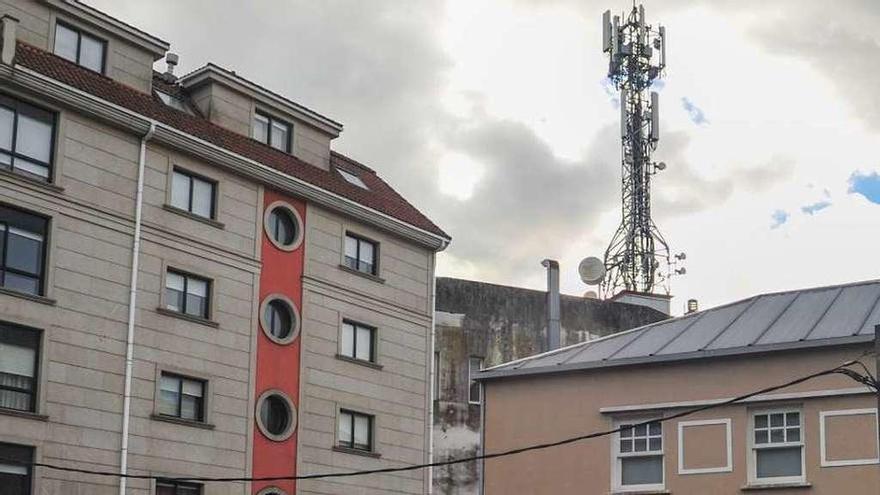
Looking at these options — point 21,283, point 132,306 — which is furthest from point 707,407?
point 21,283

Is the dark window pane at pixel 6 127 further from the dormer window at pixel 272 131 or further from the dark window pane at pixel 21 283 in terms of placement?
the dormer window at pixel 272 131

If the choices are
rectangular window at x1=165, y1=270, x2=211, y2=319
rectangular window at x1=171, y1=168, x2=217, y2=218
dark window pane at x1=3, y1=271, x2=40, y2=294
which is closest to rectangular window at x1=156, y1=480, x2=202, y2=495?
rectangular window at x1=165, y1=270, x2=211, y2=319

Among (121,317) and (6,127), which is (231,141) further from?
(6,127)

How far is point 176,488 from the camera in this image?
34.0 m

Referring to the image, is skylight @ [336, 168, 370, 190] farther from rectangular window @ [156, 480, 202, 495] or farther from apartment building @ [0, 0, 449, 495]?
rectangular window @ [156, 480, 202, 495]

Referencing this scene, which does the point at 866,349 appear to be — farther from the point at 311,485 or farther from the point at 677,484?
the point at 311,485

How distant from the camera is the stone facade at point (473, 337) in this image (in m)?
50.6

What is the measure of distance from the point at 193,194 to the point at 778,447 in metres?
16.0

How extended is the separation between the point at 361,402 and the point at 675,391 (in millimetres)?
11944

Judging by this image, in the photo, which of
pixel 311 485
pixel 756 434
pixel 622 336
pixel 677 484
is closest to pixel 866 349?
pixel 756 434

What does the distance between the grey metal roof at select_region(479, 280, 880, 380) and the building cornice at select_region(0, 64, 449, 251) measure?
859 centimetres

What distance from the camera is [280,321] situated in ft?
124

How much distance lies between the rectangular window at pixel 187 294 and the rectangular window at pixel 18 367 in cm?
415

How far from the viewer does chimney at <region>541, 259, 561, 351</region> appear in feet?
174
